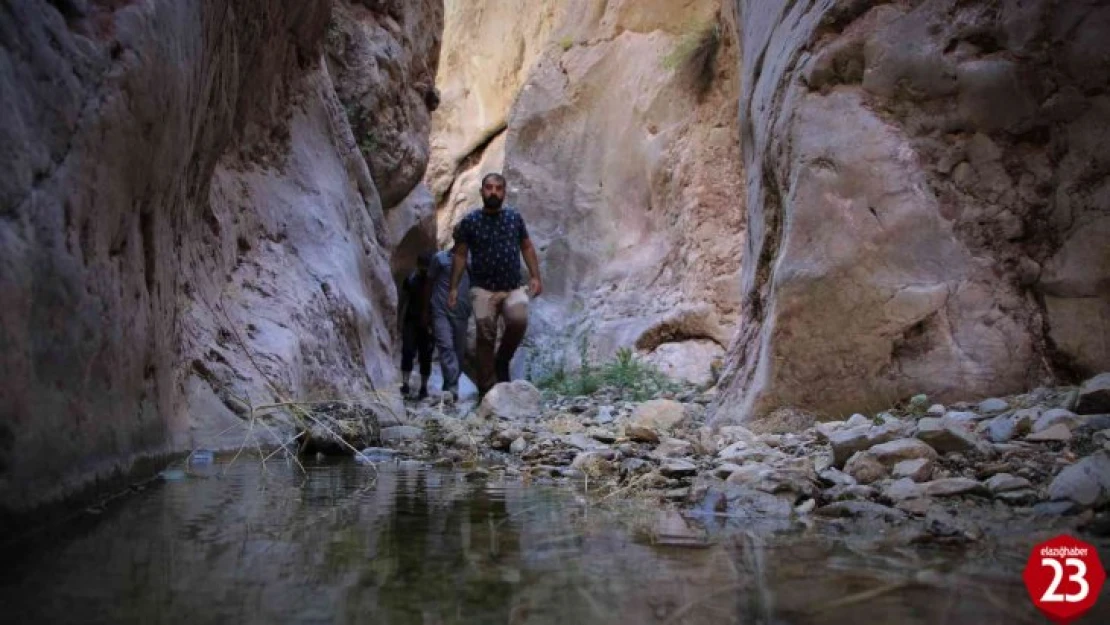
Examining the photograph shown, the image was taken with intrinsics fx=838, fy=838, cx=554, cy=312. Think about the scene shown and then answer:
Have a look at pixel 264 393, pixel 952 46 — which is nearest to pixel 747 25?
pixel 952 46

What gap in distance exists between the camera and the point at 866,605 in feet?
3.83

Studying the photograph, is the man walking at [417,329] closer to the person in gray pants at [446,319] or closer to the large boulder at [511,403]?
the person in gray pants at [446,319]

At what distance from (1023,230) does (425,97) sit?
316 inches

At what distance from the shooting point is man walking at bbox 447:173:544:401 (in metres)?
7.65

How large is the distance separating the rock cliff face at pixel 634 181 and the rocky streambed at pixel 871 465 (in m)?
5.84

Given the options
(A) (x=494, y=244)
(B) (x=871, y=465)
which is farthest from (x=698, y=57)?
(B) (x=871, y=465)

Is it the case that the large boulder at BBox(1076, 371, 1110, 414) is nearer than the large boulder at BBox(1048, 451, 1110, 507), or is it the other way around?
the large boulder at BBox(1048, 451, 1110, 507)

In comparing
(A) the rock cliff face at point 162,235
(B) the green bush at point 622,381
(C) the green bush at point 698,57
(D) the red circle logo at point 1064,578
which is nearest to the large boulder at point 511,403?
(A) the rock cliff face at point 162,235

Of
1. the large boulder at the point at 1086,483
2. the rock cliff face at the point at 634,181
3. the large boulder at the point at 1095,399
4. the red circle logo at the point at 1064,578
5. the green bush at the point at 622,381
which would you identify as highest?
the rock cliff face at the point at 634,181

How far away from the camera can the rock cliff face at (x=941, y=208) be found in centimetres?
358

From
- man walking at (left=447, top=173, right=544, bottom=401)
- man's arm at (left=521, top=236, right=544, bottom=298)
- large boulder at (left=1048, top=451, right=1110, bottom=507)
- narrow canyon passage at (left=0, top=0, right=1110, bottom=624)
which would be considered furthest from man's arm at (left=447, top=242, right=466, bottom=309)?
large boulder at (left=1048, top=451, right=1110, bottom=507)

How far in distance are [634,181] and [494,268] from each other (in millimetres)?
6153

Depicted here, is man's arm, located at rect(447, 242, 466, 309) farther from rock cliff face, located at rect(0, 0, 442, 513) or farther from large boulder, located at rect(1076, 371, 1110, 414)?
large boulder, located at rect(1076, 371, 1110, 414)

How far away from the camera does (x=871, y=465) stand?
2338 mm
